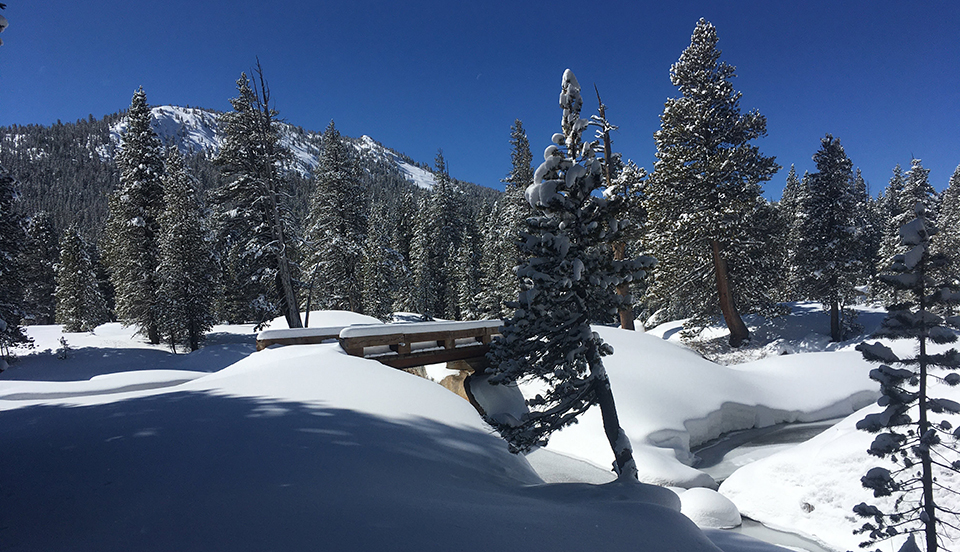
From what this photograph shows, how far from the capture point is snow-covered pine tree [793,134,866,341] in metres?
20.6

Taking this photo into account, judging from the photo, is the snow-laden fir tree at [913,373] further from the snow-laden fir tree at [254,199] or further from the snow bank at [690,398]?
the snow-laden fir tree at [254,199]

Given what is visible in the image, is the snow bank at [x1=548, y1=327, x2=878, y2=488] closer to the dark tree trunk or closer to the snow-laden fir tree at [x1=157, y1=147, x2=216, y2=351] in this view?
the dark tree trunk

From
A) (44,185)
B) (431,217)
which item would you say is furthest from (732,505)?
(44,185)

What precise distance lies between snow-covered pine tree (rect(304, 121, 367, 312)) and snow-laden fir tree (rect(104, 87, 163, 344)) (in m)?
8.54

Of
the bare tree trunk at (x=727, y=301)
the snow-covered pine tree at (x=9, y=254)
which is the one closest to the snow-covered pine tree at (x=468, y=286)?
the bare tree trunk at (x=727, y=301)

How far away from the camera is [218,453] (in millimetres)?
4250

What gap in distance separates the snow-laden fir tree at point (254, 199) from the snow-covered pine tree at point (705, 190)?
17710 millimetres

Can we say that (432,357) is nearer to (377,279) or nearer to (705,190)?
(705,190)

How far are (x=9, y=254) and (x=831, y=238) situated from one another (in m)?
36.0

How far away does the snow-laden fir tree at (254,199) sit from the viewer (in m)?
19.9

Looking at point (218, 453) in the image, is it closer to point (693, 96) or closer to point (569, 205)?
point (569, 205)

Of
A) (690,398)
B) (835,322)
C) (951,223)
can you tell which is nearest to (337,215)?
(690,398)

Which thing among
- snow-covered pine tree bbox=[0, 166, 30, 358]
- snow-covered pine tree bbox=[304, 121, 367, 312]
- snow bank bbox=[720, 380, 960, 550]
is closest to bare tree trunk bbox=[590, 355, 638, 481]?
snow bank bbox=[720, 380, 960, 550]

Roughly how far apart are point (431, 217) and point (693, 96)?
29547 mm
